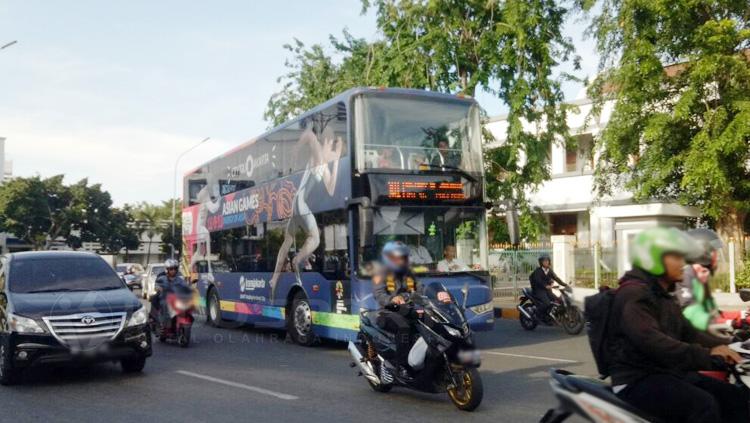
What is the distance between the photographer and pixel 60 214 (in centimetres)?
5616

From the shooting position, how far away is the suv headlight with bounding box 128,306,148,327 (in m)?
9.57

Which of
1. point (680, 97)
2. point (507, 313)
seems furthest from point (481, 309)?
point (680, 97)

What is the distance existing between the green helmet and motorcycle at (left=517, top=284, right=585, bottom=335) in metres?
Result: 10.9

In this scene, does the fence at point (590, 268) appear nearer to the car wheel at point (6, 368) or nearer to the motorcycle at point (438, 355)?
the motorcycle at point (438, 355)

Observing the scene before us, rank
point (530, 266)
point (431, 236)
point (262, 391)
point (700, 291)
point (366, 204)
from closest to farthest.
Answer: point (700, 291) < point (262, 391) < point (366, 204) < point (431, 236) < point (530, 266)

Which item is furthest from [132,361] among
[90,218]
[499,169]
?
[90,218]

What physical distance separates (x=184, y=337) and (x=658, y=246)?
1094 centimetres

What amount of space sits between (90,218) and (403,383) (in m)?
54.7

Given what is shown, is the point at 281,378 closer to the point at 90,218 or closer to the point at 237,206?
the point at 237,206

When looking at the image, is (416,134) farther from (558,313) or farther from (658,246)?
(658,246)

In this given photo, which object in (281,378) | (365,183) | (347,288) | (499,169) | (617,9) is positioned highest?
→ (617,9)

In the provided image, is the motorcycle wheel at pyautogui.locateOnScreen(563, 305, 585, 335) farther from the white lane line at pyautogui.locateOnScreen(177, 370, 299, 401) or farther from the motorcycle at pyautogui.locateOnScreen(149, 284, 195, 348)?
the white lane line at pyautogui.locateOnScreen(177, 370, 299, 401)

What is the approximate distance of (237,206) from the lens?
1688cm

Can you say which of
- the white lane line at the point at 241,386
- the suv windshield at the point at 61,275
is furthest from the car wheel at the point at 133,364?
the suv windshield at the point at 61,275
